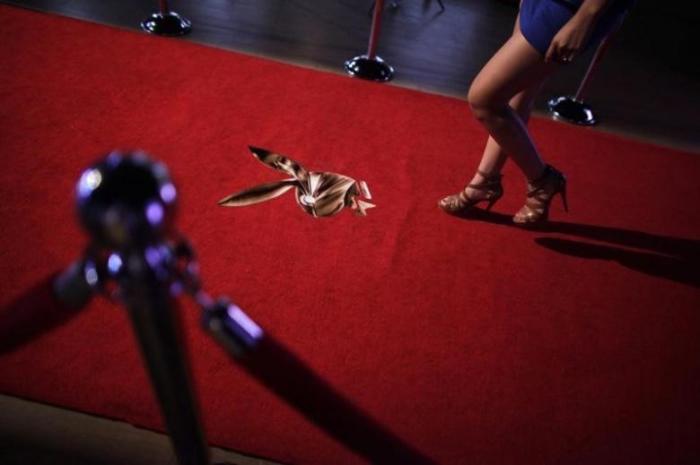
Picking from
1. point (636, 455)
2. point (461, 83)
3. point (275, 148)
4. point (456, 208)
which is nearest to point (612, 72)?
point (461, 83)

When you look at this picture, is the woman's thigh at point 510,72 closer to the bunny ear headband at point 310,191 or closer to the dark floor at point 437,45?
the bunny ear headband at point 310,191

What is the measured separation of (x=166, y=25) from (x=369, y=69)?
1410 mm

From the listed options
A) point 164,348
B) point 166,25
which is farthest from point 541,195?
point 166,25

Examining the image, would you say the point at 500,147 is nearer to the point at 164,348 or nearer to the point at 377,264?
the point at 377,264

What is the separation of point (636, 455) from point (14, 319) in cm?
176

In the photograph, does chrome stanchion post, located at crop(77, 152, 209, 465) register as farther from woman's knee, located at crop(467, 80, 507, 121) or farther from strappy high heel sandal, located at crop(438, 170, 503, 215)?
strappy high heel sandal, located at crop(438, 170, 503, 215)

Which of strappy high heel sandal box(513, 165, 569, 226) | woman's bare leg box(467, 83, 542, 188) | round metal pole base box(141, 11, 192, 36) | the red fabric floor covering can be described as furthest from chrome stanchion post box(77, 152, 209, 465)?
round metal pole base box(141, 11, 192, 36)

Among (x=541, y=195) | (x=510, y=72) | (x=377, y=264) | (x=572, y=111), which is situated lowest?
(x=377, y=264)

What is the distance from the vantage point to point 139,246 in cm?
57

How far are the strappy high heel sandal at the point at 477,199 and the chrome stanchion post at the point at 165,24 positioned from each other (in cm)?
223

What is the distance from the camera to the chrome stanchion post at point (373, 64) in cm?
319

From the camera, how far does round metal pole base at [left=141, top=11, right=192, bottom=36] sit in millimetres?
3252

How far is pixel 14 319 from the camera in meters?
0.85

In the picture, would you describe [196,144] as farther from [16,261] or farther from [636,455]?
[636,455]
